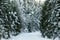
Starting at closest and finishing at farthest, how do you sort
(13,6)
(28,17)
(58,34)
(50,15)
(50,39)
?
1. (58,34)
2. (50,39)
3. (50,15)
4. (13,6)
5. (28,17)

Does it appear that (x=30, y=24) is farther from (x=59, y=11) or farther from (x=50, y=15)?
(x=59, y=11)

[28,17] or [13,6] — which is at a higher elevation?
[13,6]

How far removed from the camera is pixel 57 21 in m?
16.7

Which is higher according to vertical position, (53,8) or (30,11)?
(53,8)

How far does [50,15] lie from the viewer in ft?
61.6

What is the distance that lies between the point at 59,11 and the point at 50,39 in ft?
9.72

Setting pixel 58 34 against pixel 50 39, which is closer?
pixel 58 34

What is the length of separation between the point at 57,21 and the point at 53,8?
218 centimetres

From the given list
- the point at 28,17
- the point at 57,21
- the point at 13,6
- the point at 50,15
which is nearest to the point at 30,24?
the point at 28,17

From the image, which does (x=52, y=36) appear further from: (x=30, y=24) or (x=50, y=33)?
(x=30, y=24)

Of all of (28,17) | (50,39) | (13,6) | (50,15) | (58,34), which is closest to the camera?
(58,34)

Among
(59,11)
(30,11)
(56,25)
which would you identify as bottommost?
(30,11)

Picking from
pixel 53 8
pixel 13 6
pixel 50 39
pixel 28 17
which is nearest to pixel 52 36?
pixel 50 39

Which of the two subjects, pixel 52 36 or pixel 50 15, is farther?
pixel 50 15
